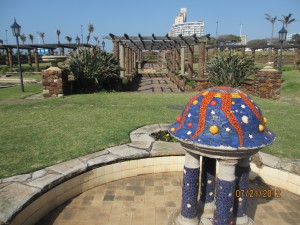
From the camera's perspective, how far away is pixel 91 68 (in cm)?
1218

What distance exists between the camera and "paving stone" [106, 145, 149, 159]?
4253 millimetres

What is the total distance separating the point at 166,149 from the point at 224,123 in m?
2.25

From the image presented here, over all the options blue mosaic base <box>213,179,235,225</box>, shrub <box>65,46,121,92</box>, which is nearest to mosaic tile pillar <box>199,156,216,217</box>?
blue mosaic base <box>213,179,235,225</box>

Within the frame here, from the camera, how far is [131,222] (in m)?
3.22

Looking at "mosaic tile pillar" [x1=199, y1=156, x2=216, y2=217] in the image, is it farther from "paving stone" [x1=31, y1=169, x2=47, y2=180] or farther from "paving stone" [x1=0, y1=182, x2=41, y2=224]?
"paving stone" [x1=31, y1=169, x2=47, y2=180]

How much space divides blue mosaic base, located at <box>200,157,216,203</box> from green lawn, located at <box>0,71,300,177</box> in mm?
2148

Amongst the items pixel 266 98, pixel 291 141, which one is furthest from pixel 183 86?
pixel 291 141

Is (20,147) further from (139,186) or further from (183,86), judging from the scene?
(183,86)

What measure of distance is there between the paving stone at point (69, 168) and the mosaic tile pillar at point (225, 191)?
206cm

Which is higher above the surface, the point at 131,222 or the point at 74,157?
the point at 74,157

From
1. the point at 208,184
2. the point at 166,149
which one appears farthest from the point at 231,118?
the point at 166,149

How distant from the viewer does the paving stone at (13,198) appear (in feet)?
8.85

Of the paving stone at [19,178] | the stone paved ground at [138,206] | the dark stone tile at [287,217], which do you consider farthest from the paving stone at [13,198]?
the dark stone tile at [287,217]

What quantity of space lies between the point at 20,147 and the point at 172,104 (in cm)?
580
